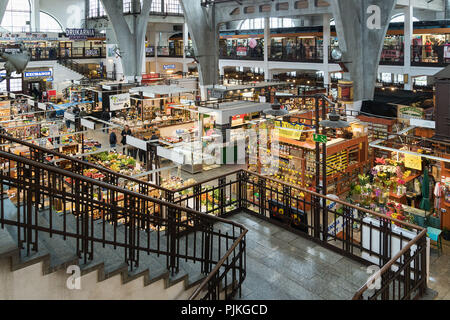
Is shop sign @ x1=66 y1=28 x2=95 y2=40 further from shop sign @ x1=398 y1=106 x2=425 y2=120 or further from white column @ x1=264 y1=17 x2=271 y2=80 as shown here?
shop sign @ x1=398 y1=106 x2=425 y2=120

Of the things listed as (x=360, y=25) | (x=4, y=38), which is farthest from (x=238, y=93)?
(x=4, y=38)

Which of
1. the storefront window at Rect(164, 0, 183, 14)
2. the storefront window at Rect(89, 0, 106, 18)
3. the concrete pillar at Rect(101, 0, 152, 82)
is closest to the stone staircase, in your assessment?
the concrete pillar at Rect(101, 0, 152, 82)

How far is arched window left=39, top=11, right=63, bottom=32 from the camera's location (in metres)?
39.6

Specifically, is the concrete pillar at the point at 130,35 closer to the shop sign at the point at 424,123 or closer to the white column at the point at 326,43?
the white column at the point at 326,43

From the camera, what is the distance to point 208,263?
5.09 meters

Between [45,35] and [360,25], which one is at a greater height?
[45,35]

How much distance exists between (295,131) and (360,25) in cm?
731

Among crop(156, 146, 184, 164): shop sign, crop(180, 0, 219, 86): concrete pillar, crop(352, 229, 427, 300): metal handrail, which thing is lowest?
crop(352, 229, 427, 300): metal handrail

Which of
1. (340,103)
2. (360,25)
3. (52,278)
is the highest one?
(360,25)

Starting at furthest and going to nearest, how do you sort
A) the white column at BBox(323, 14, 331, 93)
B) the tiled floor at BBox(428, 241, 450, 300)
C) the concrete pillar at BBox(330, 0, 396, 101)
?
the white column at BBox(323, 14, 331, 93) < the concrete pillar at BBox(330, 0, 396, 101) < the tiled floor at BBox(428, 241, 450, 300)

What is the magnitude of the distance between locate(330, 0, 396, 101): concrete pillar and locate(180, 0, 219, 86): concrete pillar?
8.44 metres

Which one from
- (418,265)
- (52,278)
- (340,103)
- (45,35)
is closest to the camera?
(52,278)

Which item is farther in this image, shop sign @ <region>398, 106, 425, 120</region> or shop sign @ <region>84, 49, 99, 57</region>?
shop sign @ <region>84, 49, 99, 57</region>

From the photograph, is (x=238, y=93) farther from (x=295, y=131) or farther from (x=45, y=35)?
(x=45, y=35)
